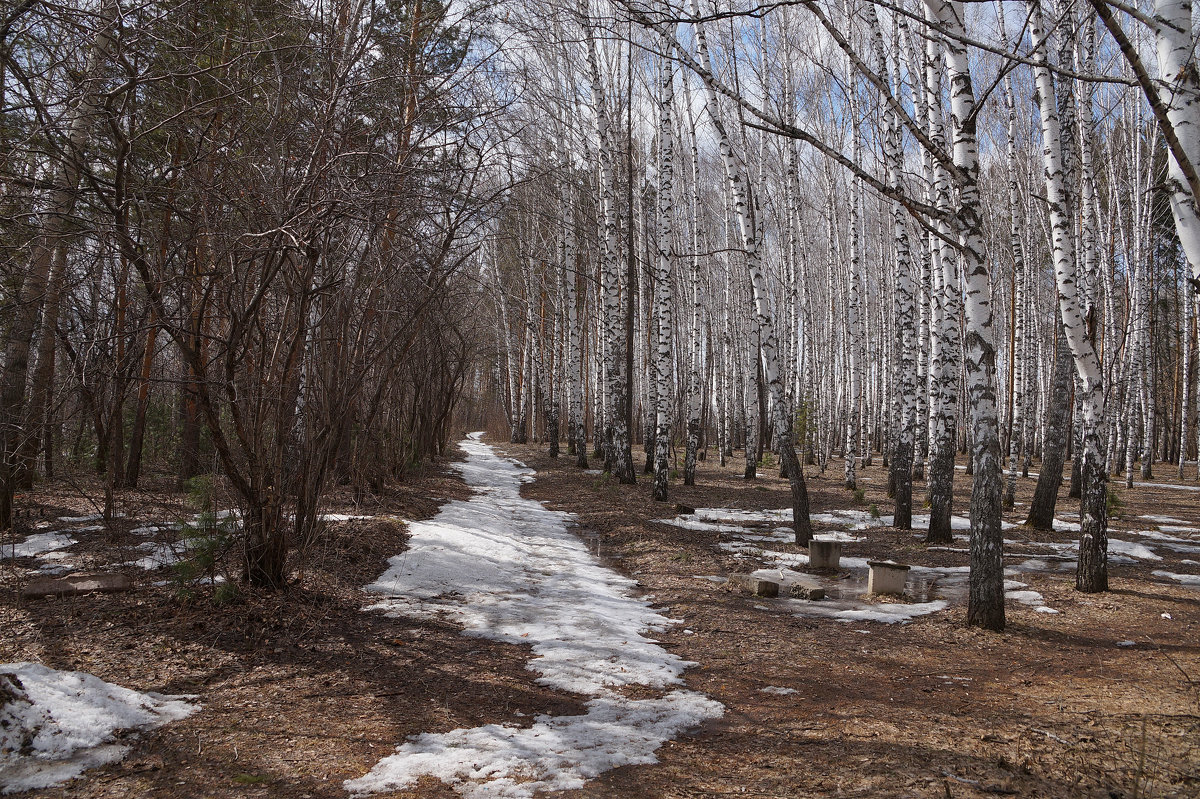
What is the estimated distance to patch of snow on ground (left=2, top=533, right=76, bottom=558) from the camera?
6141 millimetres

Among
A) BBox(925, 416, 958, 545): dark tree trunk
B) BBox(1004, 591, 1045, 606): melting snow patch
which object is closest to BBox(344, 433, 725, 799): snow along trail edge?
BBox(1004, 591, 1045, 606): melting snow patch

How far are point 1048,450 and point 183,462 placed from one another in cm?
1287

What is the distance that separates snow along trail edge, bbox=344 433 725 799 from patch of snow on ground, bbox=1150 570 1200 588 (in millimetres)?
5561

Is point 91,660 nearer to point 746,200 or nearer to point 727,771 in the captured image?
point 727,771

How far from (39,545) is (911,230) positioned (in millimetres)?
17434

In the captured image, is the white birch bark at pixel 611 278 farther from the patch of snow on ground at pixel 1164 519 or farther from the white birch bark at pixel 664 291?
the patch of snow on ground at pixel 1164 519

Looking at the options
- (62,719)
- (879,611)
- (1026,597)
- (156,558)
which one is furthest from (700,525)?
(62,719)

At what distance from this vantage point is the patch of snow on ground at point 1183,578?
7016 mm

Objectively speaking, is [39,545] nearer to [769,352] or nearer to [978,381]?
[769,352]

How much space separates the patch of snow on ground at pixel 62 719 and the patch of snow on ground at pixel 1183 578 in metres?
8.86

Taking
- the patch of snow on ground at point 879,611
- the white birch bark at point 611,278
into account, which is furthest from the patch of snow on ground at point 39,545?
the white birch bark at point 611,278

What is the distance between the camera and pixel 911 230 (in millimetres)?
16781

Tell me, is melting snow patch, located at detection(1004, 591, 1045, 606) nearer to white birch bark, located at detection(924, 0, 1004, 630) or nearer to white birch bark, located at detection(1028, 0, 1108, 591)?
white birch bark, located at detection(1028, 0, 1108, 591)

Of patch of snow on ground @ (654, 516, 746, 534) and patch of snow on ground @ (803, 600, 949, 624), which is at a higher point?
patch of snow on ground @ (654, 516, 746, 534)
